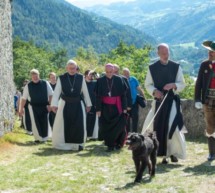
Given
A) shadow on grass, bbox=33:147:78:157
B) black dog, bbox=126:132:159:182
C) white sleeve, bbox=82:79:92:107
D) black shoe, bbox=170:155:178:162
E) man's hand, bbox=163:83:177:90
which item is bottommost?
shadow on grass, bbox=33:147:78:157

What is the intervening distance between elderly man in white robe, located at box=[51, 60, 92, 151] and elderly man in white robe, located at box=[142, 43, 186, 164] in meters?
2.38

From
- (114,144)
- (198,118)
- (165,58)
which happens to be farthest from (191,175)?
(198,118)

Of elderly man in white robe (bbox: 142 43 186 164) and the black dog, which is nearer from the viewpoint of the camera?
the black dog

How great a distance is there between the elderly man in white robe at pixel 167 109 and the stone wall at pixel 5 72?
4.10m

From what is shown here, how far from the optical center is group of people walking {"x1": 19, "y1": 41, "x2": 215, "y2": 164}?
7.96 meters

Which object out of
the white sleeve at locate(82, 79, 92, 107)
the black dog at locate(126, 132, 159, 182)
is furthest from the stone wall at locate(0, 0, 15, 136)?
the black dog at locate(126, 132, 159, 182)

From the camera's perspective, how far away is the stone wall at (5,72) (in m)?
11.0

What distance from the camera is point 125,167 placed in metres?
7.73

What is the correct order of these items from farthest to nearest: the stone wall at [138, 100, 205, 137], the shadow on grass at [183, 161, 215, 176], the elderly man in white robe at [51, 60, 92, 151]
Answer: the stone wall at [138, 100, 205, 137]
the elderly man in white robe at [51, 60, 92, 151]
the shadow on grass at [183, 161, 215, 176]

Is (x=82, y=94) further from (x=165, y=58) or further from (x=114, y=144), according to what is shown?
Result: (x=165, y=58)

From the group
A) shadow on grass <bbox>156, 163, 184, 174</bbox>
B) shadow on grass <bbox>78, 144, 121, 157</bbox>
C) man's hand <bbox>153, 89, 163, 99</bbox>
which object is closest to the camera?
shadow on grass <bbox>156, 163, 184, 174</bbox>

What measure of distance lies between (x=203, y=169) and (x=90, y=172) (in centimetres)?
171

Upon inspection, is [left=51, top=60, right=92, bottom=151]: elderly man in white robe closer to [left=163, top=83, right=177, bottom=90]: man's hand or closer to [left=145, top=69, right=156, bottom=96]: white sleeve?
[left=145, top=69, right=156, bottom=96]: white sleeve

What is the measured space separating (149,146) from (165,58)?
6.40 ft
